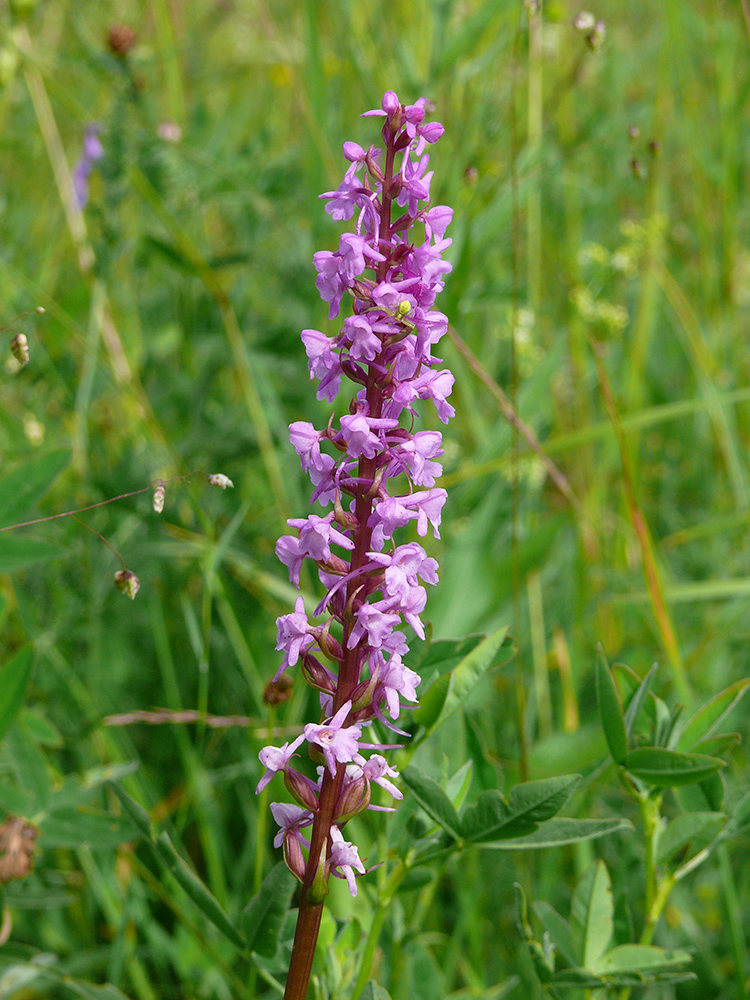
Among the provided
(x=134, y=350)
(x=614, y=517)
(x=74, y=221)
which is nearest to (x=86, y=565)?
(x=134, y=350)

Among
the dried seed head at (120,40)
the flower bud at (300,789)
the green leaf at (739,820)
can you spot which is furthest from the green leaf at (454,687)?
the dried seed head at (120,40)

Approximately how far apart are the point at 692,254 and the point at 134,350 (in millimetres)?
2441

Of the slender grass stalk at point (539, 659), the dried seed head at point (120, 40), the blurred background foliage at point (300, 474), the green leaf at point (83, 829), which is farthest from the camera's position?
the dried seed head at point (120, 40)

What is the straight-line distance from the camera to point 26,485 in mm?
1573

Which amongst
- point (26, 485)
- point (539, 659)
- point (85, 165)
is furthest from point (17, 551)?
point (85, 165)

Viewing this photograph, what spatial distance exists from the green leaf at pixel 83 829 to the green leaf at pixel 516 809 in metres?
0.65

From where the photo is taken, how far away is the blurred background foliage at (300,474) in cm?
178

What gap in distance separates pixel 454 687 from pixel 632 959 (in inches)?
17.8

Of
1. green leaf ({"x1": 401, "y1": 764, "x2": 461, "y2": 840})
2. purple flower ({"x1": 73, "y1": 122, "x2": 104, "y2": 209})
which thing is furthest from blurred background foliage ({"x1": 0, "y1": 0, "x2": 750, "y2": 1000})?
purple flower ({"x1": 73, "y1": 122, "x2": 104, "y2": 209})

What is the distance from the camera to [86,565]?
214 centimetres

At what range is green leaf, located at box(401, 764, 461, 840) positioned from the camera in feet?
3.27

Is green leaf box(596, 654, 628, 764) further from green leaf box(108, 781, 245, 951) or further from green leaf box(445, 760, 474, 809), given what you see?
green leaf box(108, 781, 245, 951)

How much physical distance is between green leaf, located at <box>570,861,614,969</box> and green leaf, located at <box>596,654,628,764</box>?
203 mm

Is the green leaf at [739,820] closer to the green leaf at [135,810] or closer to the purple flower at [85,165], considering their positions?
the green leaf at [135,810]
